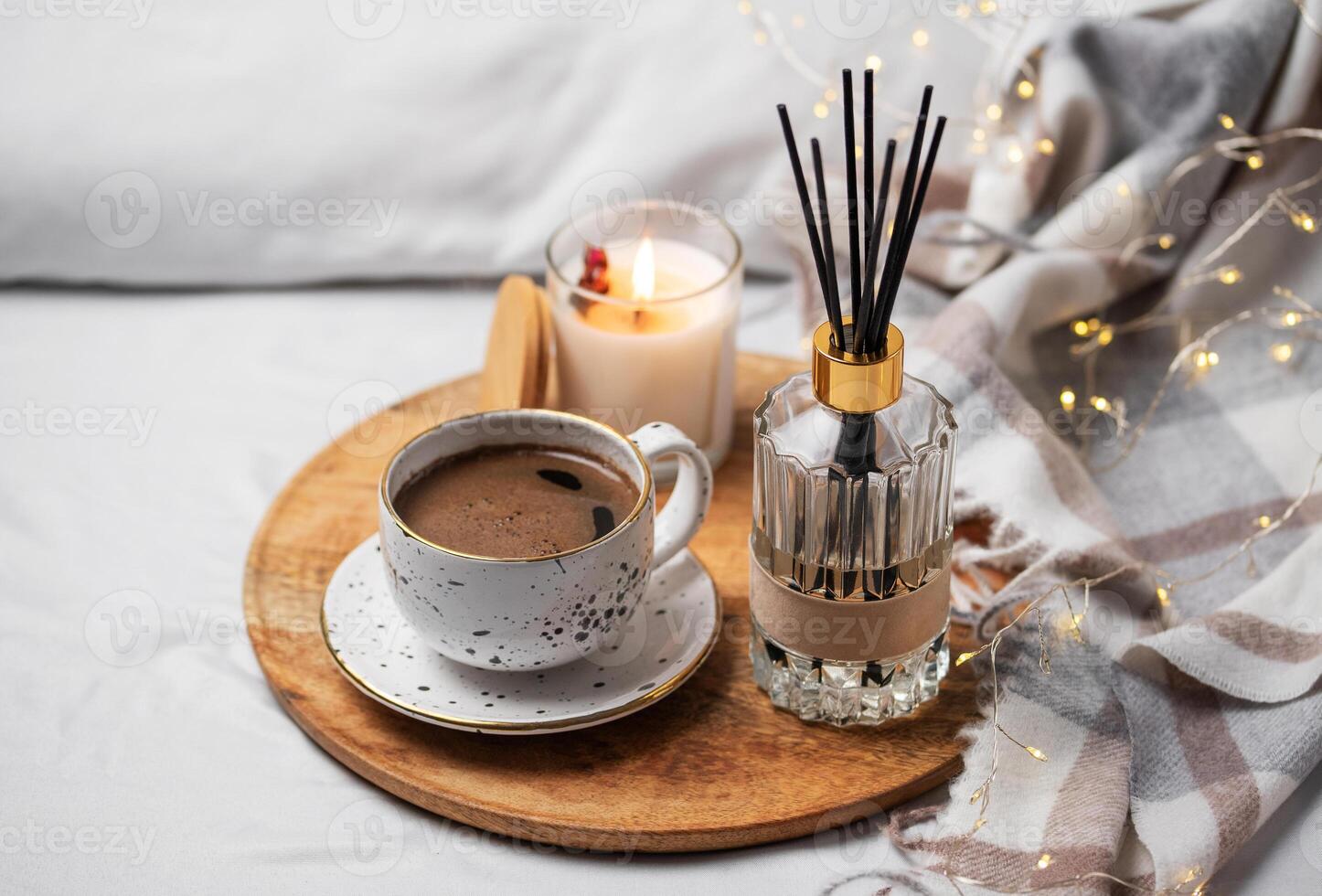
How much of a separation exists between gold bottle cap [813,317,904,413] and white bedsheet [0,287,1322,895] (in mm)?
245

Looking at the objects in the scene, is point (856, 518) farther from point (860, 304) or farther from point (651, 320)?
point (651, 320)

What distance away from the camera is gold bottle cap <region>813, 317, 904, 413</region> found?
0.71 meters

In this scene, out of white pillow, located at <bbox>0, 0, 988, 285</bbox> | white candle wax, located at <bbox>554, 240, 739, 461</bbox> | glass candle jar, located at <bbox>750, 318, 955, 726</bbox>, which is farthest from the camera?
white pillow, located at <bbox>0, 0, 988, 285</bbox>

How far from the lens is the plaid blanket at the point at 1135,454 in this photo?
74 cm

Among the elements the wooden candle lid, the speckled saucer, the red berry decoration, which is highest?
the red berry decoration

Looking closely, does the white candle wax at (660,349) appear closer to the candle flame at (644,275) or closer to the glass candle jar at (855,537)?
the candle flame at (644,275)

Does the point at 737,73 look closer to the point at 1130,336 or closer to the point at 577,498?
the point at 1130,336

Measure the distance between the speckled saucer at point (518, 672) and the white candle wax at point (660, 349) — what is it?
17 centimetres

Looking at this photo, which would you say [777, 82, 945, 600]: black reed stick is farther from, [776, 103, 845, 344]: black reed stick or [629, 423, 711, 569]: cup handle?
[629, 423, 711, 569]: cup handle

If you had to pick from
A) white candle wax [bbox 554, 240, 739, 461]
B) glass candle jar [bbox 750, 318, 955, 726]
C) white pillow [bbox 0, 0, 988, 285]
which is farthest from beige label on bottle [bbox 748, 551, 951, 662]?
white pillow [bbox 0, 0, 988, 285]

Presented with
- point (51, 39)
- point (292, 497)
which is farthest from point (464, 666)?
point (51, 39)

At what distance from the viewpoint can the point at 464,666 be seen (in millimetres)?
817

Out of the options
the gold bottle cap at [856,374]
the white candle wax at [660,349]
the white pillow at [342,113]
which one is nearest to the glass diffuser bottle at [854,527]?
the gold bottle cap at [856,374]

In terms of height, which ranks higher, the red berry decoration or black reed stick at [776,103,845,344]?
black reed stick at [776,103,845,344]
